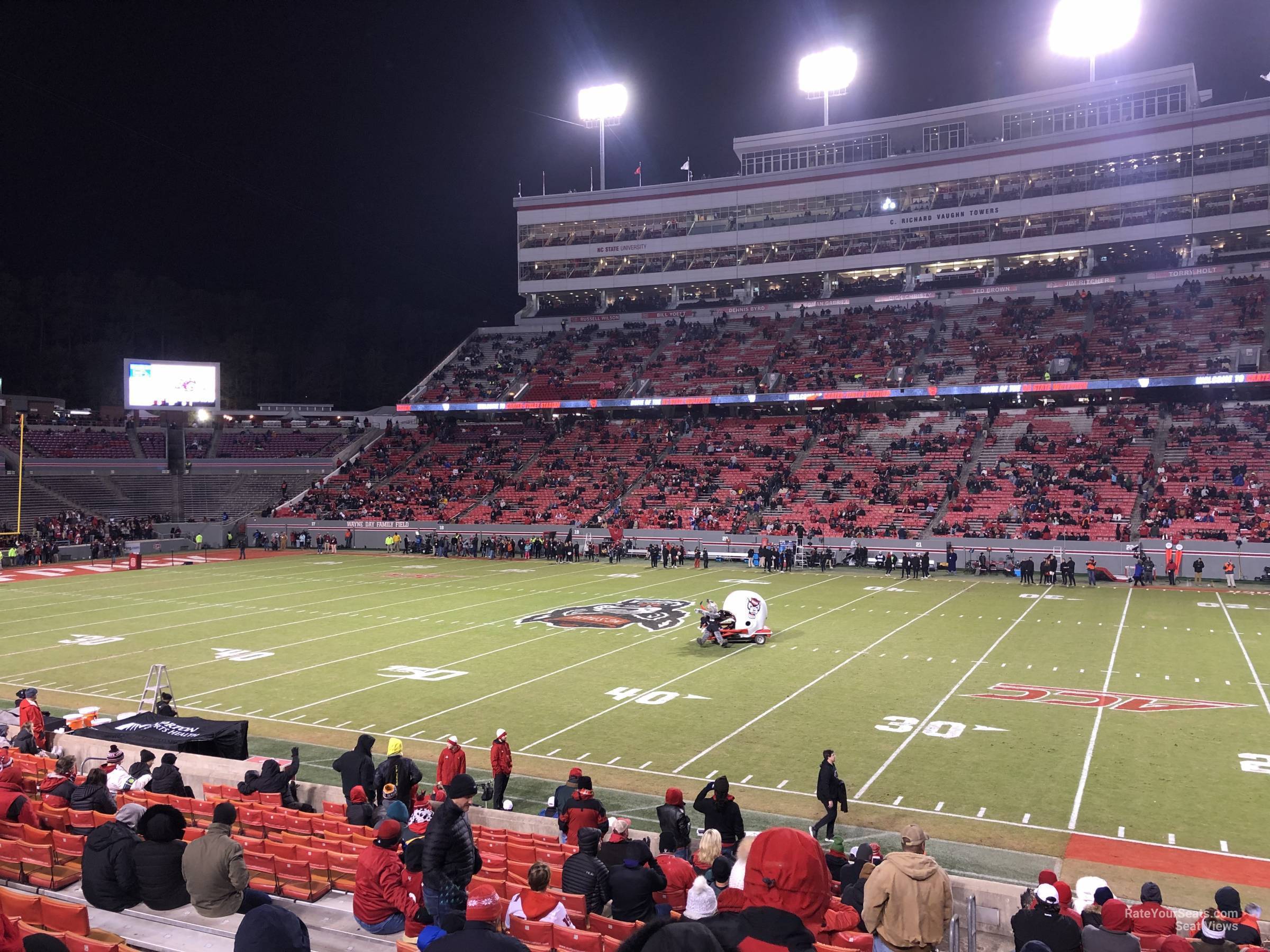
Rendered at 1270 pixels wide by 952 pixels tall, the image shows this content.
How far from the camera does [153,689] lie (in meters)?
16.6

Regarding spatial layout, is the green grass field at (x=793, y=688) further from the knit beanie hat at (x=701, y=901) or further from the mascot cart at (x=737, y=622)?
the knit beanie hat at (x=701, y=901)

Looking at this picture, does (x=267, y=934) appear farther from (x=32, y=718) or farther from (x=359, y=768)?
(x=32, y=718)

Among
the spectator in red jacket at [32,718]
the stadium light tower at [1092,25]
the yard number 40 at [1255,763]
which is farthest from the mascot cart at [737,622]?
the stadium light tower at [1092,25]

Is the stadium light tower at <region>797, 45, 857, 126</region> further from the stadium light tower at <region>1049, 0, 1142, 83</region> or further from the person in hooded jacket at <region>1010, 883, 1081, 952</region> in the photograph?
the person in hooded jacket at <region>1010, 883, 1081, 952</region>

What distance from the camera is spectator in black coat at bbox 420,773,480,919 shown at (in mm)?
6785

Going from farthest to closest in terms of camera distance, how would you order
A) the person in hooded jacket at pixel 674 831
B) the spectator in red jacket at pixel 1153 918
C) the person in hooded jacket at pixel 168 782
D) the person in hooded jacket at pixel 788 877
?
the person in hooded jacket at pixel 168 782 → the person in hooded jacket at pixel 674 831 → the spectator in red jacket at pixel 1153 918 → the person in hooded jacket at pixel 788 877

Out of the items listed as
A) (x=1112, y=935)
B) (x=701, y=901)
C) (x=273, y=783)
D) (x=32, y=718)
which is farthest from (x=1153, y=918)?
(x=32, y=718)

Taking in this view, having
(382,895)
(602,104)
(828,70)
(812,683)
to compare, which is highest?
(828,70)

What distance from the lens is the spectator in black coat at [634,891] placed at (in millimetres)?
6426

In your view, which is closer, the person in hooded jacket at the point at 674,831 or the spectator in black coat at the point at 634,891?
the spectator in black coat at the point at 634,891

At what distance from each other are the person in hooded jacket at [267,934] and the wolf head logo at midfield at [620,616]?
19907 millimetres

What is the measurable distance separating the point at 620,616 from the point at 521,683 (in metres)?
8.34

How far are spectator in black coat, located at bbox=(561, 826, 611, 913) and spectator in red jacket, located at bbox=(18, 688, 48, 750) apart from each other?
9.07 metres

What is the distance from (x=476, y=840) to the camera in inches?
344
